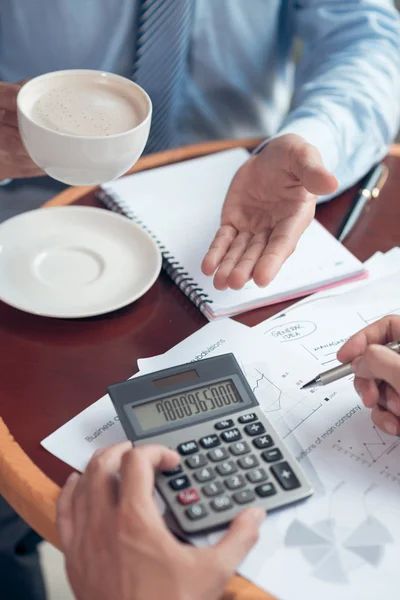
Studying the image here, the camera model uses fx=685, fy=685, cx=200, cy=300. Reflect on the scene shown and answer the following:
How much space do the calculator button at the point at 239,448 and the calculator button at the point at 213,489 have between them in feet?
0.10

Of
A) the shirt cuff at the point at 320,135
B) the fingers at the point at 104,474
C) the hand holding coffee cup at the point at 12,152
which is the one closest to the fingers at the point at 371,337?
the fingers at the point at 104,474

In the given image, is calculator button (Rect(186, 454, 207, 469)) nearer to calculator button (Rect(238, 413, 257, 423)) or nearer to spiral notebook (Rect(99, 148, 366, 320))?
calculator button (Rect(238, 413, 257, 423))

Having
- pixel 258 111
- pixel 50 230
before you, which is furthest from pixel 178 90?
pixel 50 230

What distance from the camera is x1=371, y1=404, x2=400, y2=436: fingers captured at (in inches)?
22.5

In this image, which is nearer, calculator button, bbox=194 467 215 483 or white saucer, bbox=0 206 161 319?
calculator button, bbox=194 467 215 483

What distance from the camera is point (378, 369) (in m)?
0.55

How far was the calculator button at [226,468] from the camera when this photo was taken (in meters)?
0.52

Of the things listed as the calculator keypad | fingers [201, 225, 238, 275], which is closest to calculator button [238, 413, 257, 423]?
the calculator keypad

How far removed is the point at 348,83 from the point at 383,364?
0.55 metres

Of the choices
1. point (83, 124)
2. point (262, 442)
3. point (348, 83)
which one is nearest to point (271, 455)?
point (262, 442)

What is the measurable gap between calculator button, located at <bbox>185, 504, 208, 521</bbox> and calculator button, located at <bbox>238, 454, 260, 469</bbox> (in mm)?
50

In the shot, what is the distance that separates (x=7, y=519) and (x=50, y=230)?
1.55 feet

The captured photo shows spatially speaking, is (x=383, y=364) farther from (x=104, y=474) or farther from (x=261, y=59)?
(x=261, y=59)

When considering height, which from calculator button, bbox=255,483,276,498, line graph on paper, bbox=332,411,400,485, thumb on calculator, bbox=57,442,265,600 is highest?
thumb on calculator, bbox=57,442,265,600
